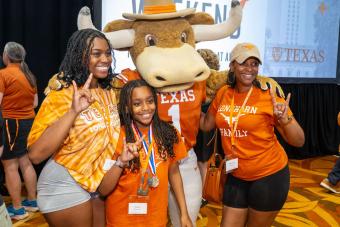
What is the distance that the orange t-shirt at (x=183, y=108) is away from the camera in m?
1.94

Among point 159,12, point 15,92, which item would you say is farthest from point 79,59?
point 15,92

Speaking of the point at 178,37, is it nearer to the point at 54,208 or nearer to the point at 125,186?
the point at 125,186

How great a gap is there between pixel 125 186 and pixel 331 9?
488 cm

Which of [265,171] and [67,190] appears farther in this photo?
[265,171]

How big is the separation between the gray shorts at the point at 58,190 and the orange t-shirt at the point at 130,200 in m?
0.18

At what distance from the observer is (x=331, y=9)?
5.48m

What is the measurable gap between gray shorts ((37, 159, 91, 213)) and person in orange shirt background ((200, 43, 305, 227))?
2.67 feet

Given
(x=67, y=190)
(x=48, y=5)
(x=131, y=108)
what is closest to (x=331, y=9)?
(x=48, y=5)

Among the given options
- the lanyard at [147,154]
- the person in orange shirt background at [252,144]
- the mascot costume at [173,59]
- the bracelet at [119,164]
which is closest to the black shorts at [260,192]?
the person in orange shirt background at [252,144]

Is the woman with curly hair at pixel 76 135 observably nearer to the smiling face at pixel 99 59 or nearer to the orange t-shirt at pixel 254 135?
the smiling face at pixel 99 59

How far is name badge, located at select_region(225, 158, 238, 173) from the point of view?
1.97 metres

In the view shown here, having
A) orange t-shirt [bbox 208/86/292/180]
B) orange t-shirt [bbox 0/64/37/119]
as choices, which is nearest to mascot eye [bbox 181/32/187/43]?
orange t-shirt [bbox 208/86/292/180]

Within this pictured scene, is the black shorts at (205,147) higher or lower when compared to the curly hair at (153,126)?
lower

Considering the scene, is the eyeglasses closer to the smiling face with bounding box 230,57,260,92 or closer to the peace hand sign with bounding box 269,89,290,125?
the smiling face with bounding box 230,57,260,92
